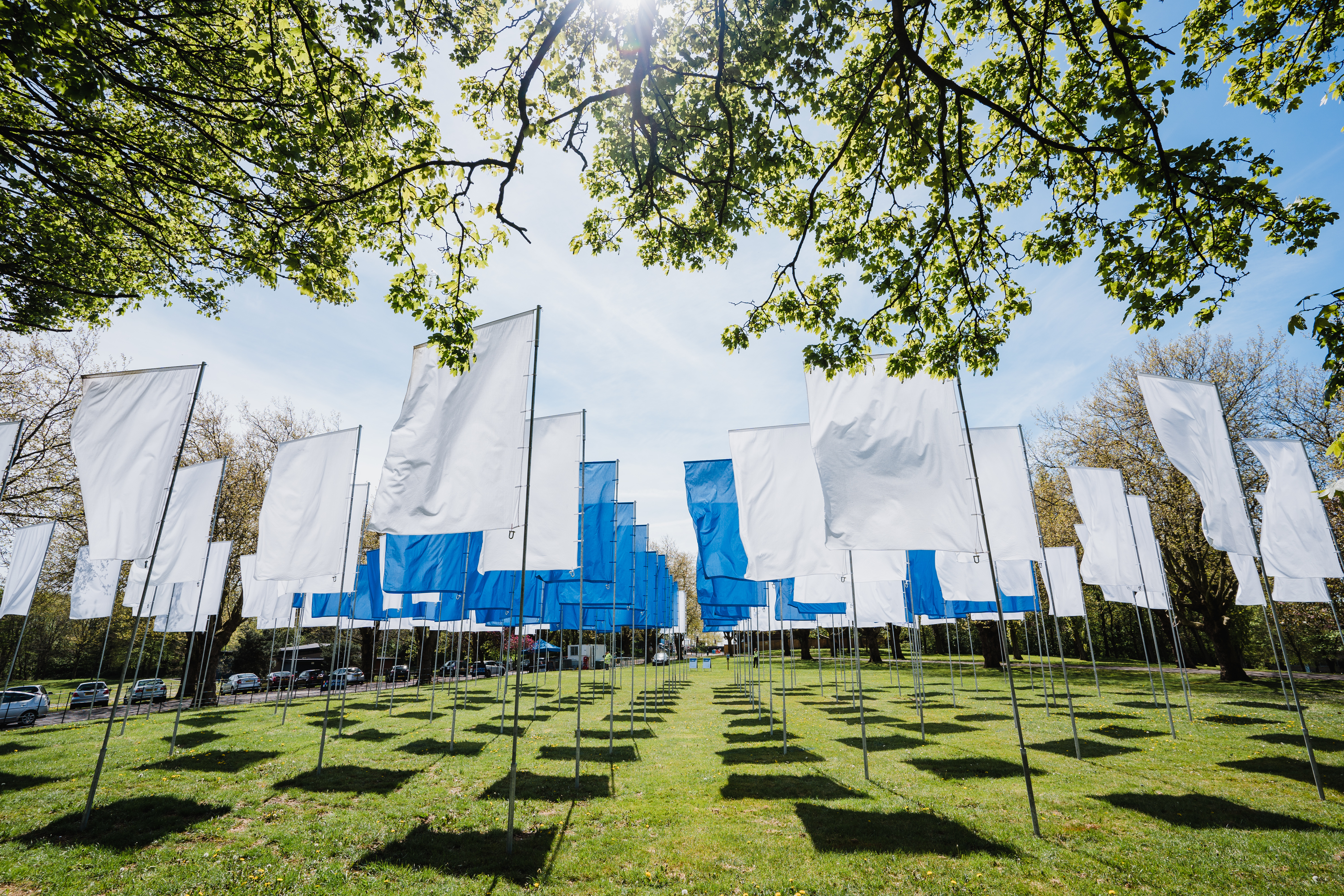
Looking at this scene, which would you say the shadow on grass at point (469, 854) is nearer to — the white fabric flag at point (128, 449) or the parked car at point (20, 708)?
the white fabric flag at point (128, 449)

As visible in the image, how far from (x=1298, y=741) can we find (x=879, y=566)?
9.31m

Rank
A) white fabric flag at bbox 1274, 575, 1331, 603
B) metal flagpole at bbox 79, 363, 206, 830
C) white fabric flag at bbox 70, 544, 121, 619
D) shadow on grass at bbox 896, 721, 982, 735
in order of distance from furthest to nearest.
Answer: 1. white fabric flag at bbox 70, 544, 121, 619
2. shadow on grass at bbox 896, 721, 982, 735
3. white fabric flag at bbox 1274, 575, 1331, 603
4. metal flagpole at bbox 79, 363, 206, 830

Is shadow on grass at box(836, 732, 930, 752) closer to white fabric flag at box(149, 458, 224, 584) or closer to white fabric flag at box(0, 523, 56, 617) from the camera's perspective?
white fabric flag at box(149, 458, 224, 584)

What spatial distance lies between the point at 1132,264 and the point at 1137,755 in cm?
967

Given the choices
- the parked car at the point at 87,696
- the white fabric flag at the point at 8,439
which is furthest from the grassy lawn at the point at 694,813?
the parked car at the point at 87,696

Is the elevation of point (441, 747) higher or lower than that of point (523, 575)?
lower

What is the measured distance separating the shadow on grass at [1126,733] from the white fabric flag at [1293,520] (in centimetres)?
448

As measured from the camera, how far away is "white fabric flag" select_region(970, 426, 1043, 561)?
11445mm

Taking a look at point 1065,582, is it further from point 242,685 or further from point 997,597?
point 242,685

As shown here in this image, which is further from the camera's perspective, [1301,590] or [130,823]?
[1301,590]

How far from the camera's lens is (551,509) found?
10047 mm

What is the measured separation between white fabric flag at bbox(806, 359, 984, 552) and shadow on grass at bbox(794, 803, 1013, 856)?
11.4 feet

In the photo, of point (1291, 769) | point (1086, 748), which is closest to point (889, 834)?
point (1086, 748)

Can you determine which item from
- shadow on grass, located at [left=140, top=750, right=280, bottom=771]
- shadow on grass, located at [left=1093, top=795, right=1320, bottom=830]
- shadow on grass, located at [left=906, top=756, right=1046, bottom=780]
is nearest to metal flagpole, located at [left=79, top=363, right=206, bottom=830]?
shadow on grass, located at [left=140, top=750, right=280, bottom=771]
